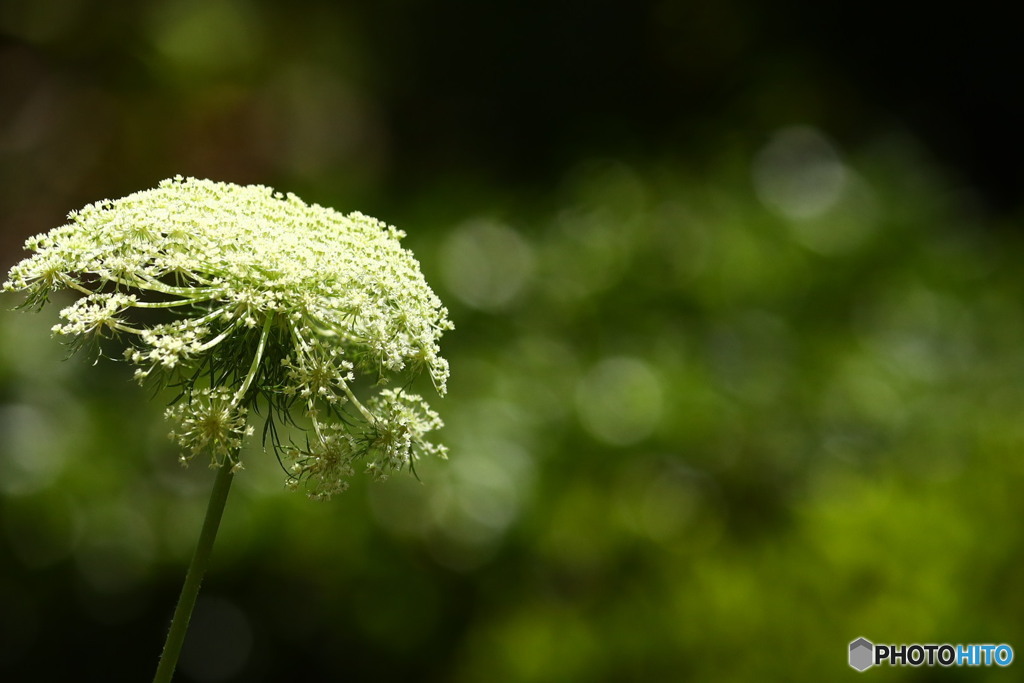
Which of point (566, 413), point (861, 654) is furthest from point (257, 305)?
point (566, 413)

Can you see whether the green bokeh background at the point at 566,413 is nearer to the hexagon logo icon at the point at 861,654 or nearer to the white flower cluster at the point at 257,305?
the hexagon logo icon at the point at 861,654

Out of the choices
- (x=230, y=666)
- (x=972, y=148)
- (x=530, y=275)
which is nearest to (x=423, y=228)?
(x=530, y=275)

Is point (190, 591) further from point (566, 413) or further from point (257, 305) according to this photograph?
point (566, 413)

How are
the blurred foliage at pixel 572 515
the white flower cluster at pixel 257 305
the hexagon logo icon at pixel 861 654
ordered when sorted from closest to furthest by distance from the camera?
the white flower cluster at pixel 257 305
the hexagon logo icon at pixel 861 654
the blurred foliage at pixel 572 515

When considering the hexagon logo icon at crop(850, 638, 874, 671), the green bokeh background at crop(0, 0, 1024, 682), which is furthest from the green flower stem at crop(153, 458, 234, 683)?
the hexagon logo icon at crop(850, 638, 874, 671)

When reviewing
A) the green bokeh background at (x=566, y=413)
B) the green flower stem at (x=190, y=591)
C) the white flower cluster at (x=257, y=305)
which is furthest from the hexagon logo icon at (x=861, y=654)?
the green flower stem at (x=190, y=591)

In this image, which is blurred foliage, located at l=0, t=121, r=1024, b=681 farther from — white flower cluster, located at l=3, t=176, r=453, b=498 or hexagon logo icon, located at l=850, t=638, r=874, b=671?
white flower cluster, located at l=3, t=176, r=453, b=498

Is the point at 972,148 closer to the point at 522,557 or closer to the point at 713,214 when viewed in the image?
the point at 713,214
